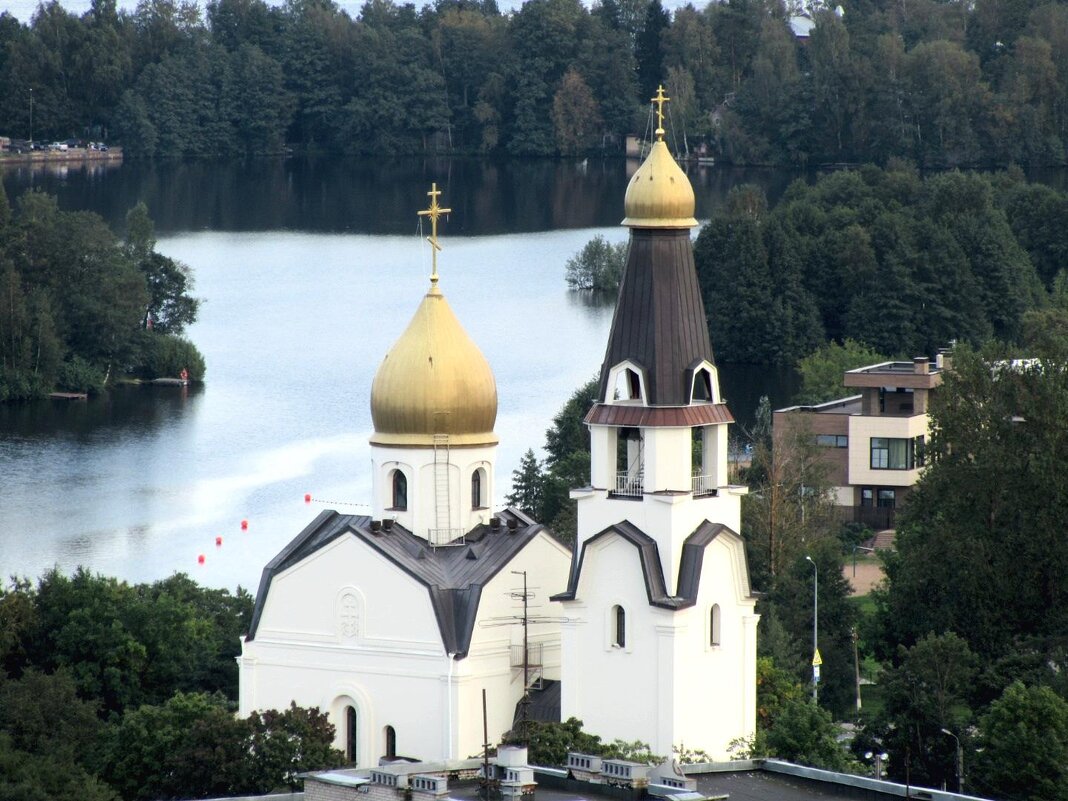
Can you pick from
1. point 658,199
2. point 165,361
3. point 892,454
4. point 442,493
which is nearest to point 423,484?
point 442,493

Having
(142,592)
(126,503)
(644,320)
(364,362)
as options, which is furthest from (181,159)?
(644,320)

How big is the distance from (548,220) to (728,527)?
3979 inches

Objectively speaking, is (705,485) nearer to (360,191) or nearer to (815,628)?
(815,628)

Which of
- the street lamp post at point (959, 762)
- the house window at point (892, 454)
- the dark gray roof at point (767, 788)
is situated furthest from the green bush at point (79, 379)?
the dark gray roof at point (767, 788)

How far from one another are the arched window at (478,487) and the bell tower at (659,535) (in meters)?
2.70

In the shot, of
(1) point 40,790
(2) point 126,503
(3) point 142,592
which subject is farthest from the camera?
(2) point 126,503

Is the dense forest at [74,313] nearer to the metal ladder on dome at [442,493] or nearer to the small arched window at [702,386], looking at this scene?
the metal ladder on dome at [442,493]

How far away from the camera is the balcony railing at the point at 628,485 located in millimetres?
47938

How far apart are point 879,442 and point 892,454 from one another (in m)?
0.40

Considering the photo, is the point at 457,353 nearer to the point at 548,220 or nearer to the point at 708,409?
the point at 708,409

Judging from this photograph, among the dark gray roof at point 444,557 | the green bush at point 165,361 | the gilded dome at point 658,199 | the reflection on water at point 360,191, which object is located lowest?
the dark gray roof at point 444,557

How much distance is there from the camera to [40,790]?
4466cm

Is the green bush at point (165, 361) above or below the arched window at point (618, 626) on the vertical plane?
above

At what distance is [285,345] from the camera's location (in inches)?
4461
